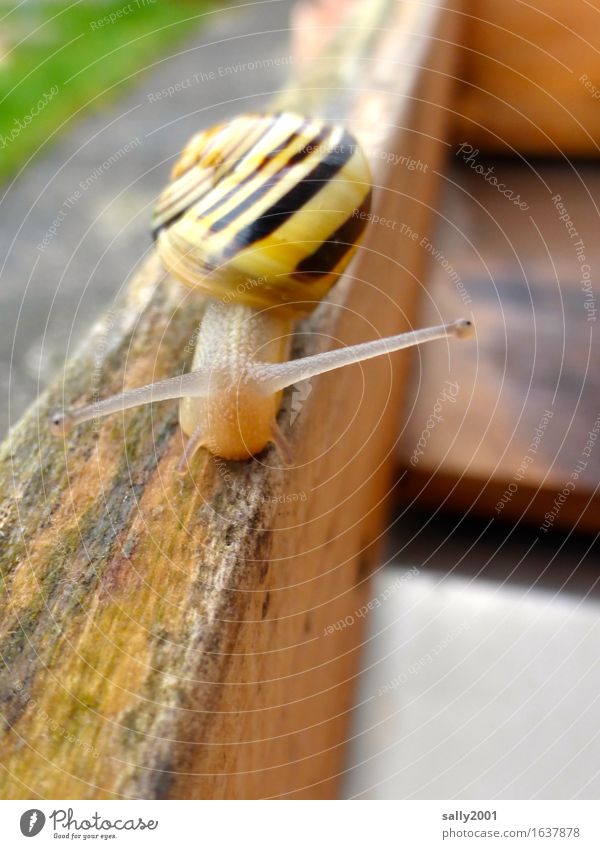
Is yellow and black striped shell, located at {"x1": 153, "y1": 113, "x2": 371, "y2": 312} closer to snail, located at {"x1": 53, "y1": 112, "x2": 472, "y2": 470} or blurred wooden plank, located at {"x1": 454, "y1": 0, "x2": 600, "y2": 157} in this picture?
snail, located at {"x1": 53, "y1": 112, "x2": 472, "y2": 470}

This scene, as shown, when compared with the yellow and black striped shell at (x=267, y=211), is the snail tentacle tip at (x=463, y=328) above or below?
below

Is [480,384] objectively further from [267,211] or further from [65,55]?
[65,55]

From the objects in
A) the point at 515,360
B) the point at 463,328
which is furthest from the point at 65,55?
the point at 463,328

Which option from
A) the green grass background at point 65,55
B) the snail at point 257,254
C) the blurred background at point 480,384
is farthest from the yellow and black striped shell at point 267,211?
the green grass background at point 65,55

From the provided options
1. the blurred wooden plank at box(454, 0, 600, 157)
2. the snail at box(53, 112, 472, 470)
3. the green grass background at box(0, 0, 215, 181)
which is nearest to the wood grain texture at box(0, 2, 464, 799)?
the snail at box(53, 112, 472, 470)

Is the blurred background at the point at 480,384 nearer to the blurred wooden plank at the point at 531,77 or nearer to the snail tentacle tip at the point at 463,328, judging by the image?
the blurred wooden plank at the point at 531,77

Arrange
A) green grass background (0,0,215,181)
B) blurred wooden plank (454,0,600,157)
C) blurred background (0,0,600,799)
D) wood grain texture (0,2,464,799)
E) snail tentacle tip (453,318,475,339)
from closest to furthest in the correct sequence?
wood grain texture (0,2,464,799) → snail tentacle tip (453,318,475,339) → blurred background (0,0,600,799) → blurred wooden plank (454,0,600,157) → green grass background (0,0,215,181)
